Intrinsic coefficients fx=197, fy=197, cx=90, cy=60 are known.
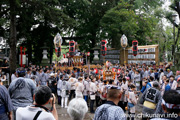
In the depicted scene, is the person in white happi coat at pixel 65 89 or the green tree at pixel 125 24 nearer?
the person in white happi coat at pixel 65 89

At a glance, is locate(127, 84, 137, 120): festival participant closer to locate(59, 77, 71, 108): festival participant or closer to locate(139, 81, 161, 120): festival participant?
locate(139, 81, 161, 120): festival participant

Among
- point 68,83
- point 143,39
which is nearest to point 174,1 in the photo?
point 143,39

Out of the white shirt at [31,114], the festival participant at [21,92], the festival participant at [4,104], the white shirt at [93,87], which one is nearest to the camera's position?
the white shirt at [31,114]

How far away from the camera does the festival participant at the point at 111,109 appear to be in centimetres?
296

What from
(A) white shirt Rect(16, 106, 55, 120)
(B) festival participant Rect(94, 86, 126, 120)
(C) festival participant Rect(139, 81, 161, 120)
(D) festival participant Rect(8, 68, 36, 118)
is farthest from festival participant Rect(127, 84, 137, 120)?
(A) white shirt Rect(16, 106, 55, 120)

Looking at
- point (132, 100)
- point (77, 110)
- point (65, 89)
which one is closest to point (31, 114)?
point (77, 110)

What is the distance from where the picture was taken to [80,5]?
2867 cm

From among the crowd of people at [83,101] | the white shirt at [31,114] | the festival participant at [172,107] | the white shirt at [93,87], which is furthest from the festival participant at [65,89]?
the festival participant at [172,107]

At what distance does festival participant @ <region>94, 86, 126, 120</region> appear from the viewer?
2961 millimetres

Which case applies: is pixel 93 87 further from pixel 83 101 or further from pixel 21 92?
pixel 83 101

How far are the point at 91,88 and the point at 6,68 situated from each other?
738 centimetres

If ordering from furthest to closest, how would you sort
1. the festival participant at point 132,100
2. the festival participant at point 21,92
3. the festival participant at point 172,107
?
the festival participant at point 132,100
the festival participant at point 21,92
the festival participant at point 172,107

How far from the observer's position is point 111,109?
3.03m

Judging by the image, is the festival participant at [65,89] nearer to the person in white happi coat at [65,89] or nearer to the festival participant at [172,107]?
the person in white happi coat at [65,89]
